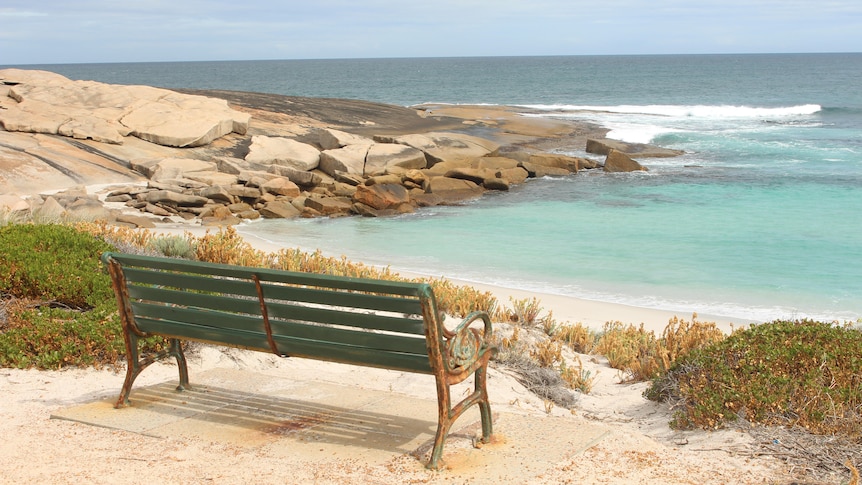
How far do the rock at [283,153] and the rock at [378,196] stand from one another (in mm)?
3139

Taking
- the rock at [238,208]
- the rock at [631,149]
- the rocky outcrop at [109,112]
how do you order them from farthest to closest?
the rock at [631,149] → the rocky outcrop at [109,112] → the rock at [238,208]

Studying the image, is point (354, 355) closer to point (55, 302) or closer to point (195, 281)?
point (195, 281)

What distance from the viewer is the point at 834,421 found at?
484 cm

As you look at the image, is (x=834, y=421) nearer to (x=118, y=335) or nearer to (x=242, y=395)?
(x=242, y=395)

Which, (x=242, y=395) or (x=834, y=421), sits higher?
(x=834, y=421)

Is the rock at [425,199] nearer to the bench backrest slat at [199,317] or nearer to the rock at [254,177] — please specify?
the rock at [254,177]

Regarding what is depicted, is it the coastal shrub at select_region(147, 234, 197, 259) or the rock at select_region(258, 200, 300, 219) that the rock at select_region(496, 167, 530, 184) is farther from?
the coastal shrub at select_region(147, 234, 197, 259)

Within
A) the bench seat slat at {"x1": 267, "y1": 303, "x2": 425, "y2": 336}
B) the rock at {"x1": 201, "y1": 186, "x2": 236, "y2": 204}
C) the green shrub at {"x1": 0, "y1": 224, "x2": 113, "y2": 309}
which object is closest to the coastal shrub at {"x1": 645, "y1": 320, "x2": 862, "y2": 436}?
the bench seat slat at {"x1": 267, "y1": 303, "x2": 425, "y2": 336}

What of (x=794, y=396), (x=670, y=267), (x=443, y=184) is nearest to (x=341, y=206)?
(x=443, y=184)

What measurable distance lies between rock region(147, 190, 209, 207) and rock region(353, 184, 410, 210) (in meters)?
3.62

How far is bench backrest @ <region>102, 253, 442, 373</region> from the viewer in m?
4.40

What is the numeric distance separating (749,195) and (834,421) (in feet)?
59.8

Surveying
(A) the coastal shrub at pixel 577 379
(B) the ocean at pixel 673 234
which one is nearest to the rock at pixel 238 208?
(B) the ocean at pixel 673 234

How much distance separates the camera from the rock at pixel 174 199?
18203 millimetres
